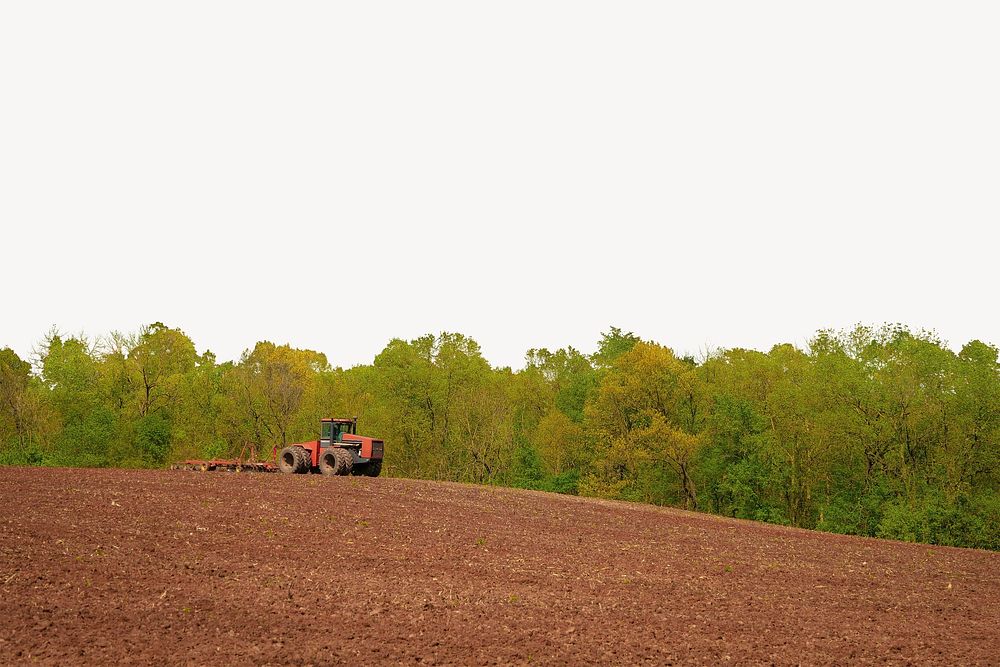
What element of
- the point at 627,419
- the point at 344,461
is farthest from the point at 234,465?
the point at 627,419

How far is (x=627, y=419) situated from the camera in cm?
4938

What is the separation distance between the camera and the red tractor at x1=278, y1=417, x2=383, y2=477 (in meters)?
31.6

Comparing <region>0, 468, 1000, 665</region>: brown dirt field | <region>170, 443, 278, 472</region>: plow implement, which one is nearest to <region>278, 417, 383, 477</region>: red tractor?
<region>170, 443, 278, 472</region>: plow implement

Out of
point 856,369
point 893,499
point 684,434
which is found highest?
point 856,369

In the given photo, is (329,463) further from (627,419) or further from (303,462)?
(627,419)

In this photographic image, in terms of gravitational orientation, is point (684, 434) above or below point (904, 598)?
above

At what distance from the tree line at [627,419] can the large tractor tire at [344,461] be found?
3993 millimetres

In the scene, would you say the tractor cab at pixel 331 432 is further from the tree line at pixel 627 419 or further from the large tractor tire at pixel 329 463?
the tree line at pixel 627 419

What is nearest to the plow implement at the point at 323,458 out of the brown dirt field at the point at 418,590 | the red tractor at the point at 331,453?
the red tractor at the point at 331,453

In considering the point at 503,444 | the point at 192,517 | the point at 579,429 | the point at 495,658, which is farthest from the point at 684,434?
the point at 495,658

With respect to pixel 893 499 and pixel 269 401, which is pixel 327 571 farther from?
pixel 269 401

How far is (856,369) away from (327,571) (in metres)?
34.2

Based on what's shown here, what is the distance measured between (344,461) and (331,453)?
2.40 ft

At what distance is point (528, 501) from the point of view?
28078 millimetres
